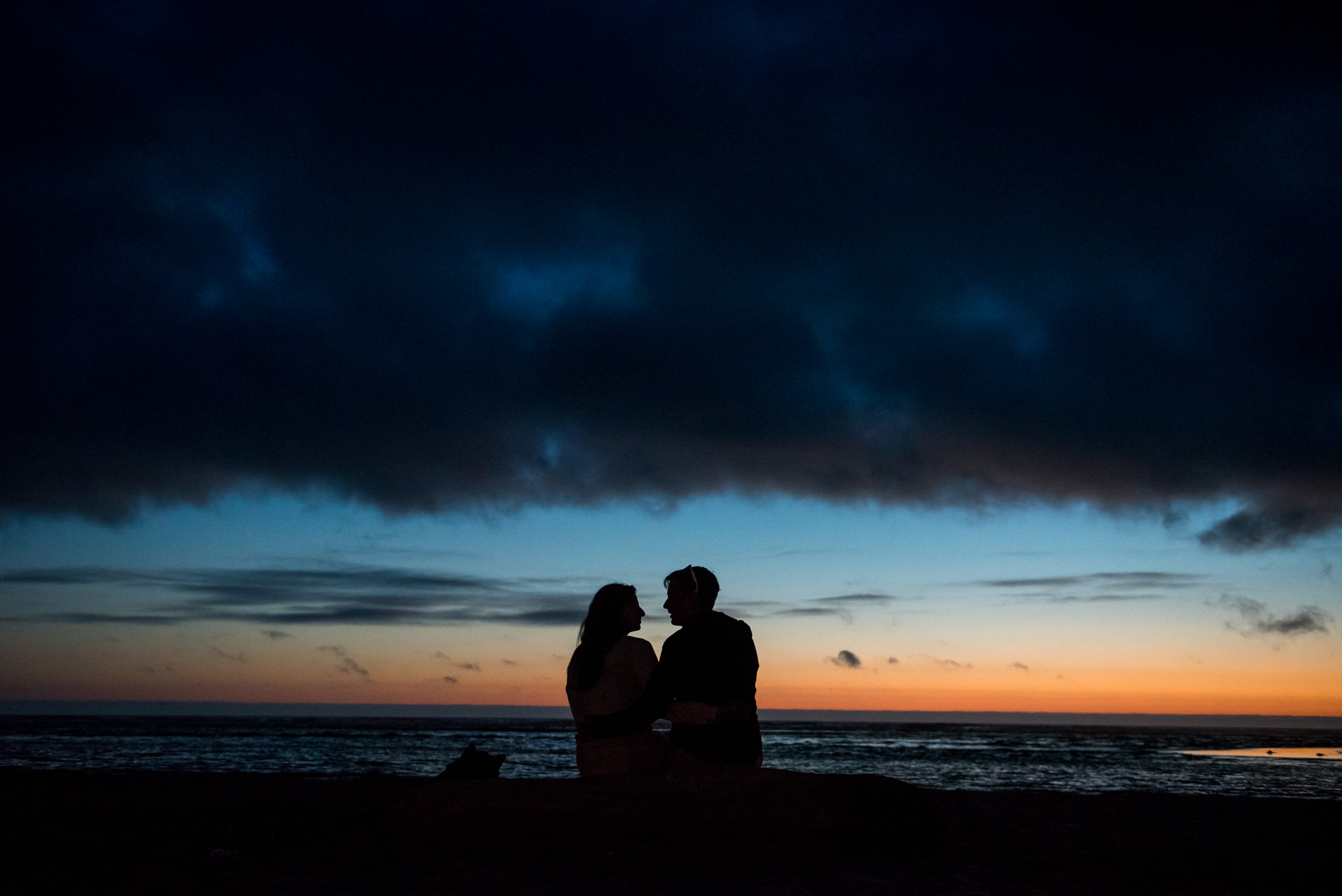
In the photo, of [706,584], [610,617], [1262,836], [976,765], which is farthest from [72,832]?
[976,765]

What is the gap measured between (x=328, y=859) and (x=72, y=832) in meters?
2.71

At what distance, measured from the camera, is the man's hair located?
5.80 meters

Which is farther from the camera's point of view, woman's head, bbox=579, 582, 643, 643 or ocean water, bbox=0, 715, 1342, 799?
ocean water, bbox=0, 715, 1342, 799

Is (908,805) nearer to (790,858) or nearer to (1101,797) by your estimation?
(790,858)

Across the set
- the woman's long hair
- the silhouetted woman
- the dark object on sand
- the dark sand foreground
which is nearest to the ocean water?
the dark object on sand

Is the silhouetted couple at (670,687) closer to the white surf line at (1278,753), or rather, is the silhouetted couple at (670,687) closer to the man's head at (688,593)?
the man's head at (688,593)

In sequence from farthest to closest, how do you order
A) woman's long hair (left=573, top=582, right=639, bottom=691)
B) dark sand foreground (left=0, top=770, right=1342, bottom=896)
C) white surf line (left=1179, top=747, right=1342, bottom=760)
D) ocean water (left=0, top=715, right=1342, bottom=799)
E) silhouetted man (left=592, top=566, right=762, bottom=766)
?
white surf line (left=1179, top=747, right=1342, bottom=760)
ocean water (left=0, top=715, right=1342, bottom=799)
woman's long hair (left=573, top=582, right=639, bottom=691)
silhouetted man (left=592, top=566, right=762, bottom=766)
dark sand foreground (left=0, top=770, right=1342, bottom=896)

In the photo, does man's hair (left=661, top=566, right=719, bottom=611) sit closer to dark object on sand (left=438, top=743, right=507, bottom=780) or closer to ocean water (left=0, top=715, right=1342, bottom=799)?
dark object on sand (left=438, top=743, right=507, bottom=780)

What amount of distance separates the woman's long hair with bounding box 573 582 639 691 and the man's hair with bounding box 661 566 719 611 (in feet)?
1.48

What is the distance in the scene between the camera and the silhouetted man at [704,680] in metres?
5.61

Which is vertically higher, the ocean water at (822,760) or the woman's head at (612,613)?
the woman's head at (612,613)

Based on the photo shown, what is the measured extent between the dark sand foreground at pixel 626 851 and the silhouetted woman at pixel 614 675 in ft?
1.11

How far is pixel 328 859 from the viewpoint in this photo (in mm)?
6148

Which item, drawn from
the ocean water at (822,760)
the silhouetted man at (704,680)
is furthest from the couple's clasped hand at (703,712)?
the ocean water at (822,760)
